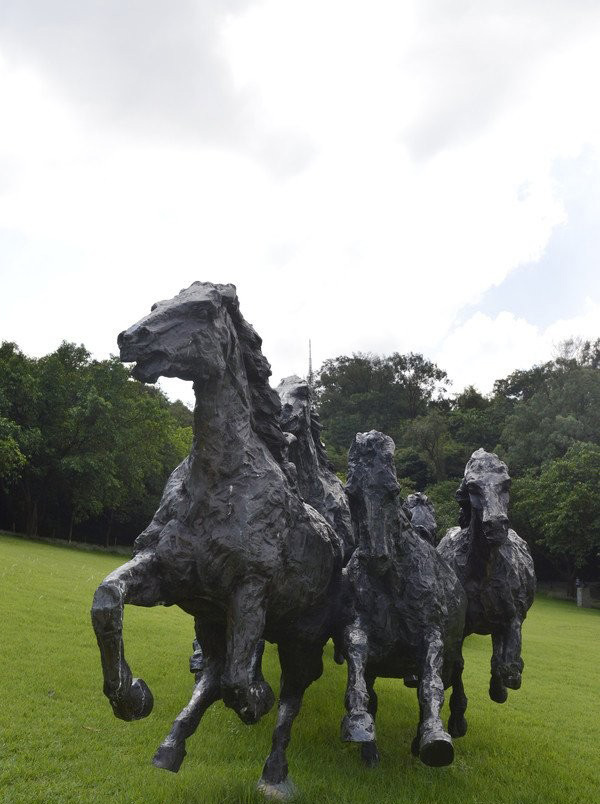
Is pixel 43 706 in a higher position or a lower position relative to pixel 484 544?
lower

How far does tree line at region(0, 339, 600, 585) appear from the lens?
2652 centimetres

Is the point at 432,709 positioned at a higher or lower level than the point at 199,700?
higher

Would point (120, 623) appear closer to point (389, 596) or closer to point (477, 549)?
point (389, 596)

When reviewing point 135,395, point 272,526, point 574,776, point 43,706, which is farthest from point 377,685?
point 135,395

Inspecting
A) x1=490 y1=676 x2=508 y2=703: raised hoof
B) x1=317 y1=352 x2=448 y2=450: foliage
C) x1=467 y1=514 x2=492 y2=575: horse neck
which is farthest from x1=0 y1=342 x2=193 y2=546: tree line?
x1=490 y1=676 x2=508 y2=703: raised hoof

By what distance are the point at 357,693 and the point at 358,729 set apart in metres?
0.22

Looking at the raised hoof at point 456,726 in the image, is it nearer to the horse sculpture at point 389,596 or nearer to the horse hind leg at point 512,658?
the horse hind leg at point 512,658

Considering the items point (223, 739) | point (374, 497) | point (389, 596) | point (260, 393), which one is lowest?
point (223, 739)

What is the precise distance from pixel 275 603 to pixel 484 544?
2.06m

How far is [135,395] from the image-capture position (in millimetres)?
32344

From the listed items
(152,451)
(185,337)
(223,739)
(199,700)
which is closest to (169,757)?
(199,700)

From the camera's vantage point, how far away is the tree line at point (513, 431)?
27.0 m

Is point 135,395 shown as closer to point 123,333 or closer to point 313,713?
point 313,713

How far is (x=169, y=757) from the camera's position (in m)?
3.84
